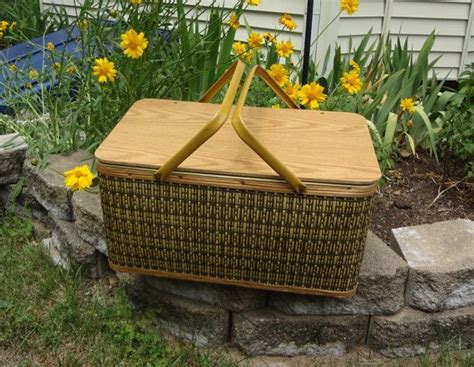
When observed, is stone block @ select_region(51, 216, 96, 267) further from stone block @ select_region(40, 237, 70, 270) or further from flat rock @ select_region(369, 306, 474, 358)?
flat rock @ select_region(369, 306, 474, 358)

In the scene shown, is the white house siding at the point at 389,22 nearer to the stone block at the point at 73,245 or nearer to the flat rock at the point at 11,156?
the flat rock at the point at 11,156

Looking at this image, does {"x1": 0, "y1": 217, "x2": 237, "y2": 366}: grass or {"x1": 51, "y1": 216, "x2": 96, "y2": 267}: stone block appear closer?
{"x1": 0, "y1": 217, "x2": 237, "y2": 366}: grass

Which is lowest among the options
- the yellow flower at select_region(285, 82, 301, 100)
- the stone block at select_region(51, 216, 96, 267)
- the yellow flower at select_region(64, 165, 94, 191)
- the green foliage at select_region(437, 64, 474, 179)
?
the stone block at select_region(51, 216, 96, 267)

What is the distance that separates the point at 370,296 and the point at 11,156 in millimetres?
1634

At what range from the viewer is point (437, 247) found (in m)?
2.26

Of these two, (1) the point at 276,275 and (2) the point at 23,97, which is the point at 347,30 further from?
(1) the point at 276,275

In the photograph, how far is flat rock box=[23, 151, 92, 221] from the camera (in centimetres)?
257

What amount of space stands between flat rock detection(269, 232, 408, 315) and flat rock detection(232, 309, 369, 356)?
30 mm

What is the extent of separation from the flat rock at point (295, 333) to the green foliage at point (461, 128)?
0.87 metres

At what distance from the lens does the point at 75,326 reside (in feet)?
7.55

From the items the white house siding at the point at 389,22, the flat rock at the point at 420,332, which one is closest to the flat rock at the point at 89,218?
the flat rock at the point at 420,332

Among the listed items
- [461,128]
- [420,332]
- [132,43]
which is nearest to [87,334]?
[132,43]

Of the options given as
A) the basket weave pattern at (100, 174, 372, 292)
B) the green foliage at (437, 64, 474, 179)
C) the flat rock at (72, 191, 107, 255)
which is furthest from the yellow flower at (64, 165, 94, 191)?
the green foliage at (437, 64, 474, 179)

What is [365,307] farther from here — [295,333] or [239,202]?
[239,202]
